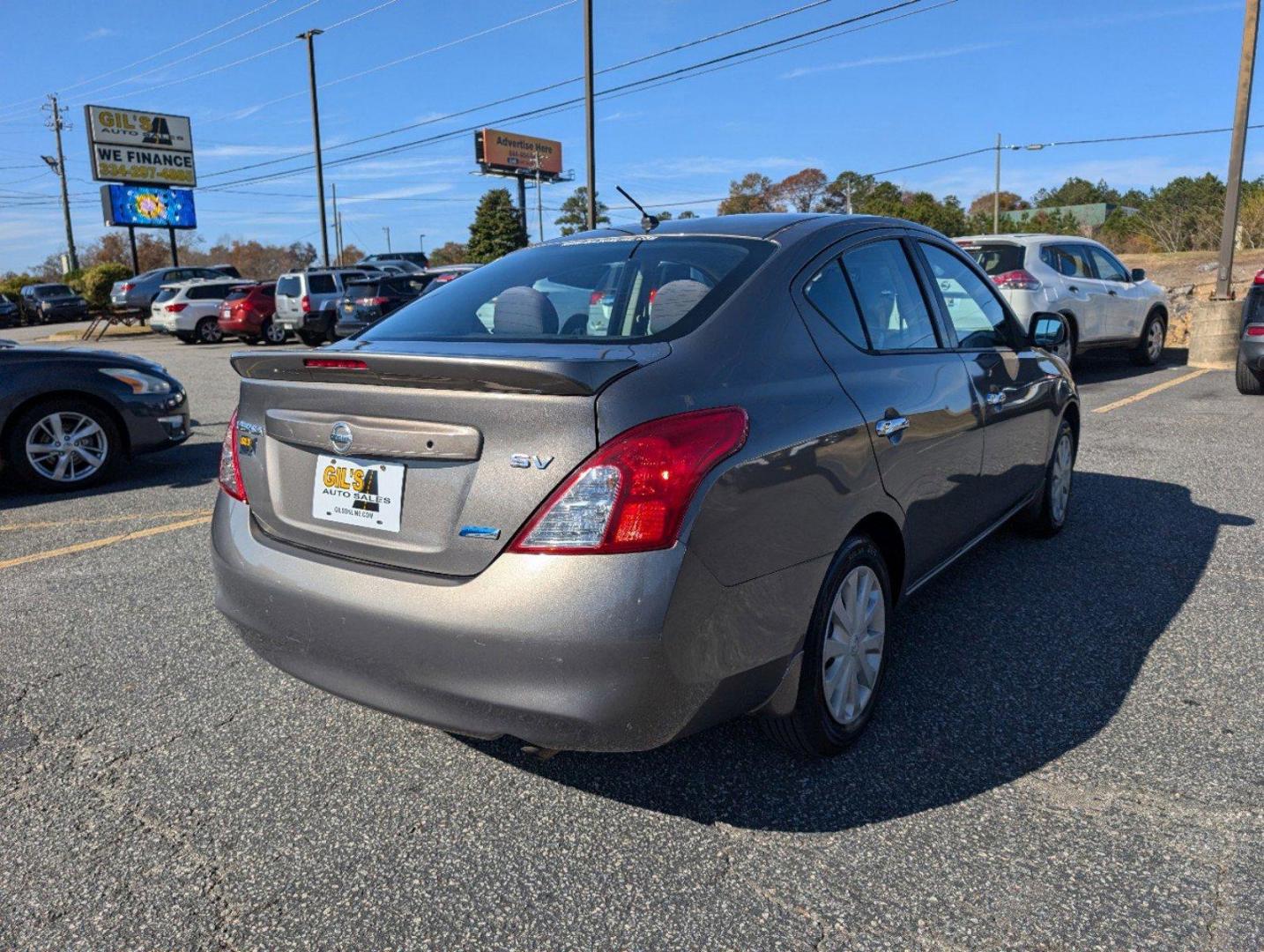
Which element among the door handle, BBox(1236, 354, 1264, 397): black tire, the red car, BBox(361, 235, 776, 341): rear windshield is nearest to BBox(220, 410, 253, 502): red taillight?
BBox(361, 235, 776, 341): rear windshield

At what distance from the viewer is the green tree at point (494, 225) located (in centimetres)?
8056

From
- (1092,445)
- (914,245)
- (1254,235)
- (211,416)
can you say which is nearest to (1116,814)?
(914,245)

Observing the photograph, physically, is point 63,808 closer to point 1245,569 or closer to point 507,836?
point 507,836

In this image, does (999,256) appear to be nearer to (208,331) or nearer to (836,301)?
(836,301)

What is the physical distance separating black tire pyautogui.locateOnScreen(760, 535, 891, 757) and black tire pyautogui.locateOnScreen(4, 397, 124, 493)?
596cm

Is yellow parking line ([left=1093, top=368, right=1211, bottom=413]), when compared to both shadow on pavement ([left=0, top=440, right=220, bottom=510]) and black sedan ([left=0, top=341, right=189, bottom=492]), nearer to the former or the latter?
shadow on pavement ([left=0, top=440, right=220, bottom=510])

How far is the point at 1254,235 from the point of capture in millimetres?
26641

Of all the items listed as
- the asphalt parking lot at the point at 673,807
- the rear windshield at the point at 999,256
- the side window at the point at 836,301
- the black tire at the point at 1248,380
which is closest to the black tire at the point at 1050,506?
the asphalt parking lot at the point at 673,807

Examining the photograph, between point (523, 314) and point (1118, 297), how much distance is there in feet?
35.9

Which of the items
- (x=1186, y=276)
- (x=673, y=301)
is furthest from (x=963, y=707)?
(x=1186, y=276)

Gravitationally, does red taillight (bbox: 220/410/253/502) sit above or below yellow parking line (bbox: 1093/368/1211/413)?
above

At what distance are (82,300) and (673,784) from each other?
165ft

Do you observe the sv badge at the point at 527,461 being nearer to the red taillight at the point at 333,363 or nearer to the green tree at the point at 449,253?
the red taillight at the point at 333,363

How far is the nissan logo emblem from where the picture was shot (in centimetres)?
246
